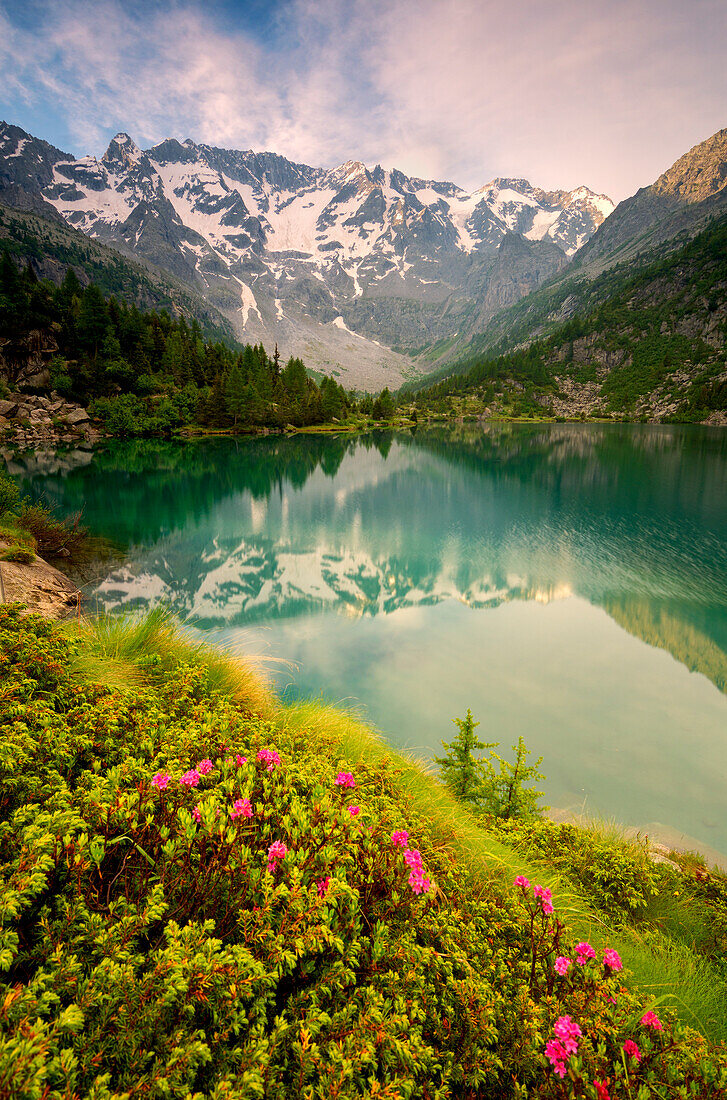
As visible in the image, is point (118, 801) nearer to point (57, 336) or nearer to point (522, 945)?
point (522, 945)

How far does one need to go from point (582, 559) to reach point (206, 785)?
887 inches

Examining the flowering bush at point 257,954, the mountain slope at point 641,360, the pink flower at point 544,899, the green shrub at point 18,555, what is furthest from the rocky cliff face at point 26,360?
the mountain slope at point 641,360

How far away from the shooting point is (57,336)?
249 feet

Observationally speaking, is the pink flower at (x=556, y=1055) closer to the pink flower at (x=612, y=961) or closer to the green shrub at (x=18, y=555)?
the pink flower at (x=612, y=961)

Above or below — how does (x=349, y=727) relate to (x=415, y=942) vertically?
below

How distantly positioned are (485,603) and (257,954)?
51.1 ft

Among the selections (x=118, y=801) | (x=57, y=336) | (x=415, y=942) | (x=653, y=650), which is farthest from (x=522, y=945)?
(x=57, y=336)

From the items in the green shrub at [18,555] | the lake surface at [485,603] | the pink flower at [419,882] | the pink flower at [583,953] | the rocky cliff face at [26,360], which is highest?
the rocky cliff face at [26,360]

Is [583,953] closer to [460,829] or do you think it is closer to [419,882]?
[419,882]

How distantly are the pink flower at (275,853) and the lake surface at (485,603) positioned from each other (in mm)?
7071

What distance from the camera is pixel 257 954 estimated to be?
238 cm

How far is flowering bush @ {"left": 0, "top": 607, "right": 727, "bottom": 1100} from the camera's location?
1898mm

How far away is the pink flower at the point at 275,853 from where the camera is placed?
2.79 meters

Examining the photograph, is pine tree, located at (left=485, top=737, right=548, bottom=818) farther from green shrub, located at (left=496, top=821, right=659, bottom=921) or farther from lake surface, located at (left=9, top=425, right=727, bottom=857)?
lake surface, located at (left=9, top=425, right=727, bottom=857)
